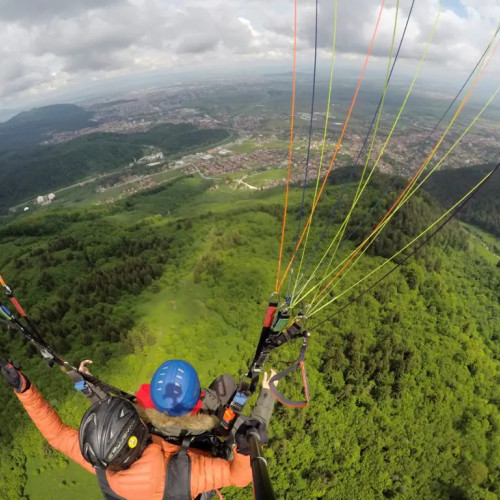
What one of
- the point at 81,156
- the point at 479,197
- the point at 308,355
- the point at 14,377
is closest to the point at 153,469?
the point at 14,377

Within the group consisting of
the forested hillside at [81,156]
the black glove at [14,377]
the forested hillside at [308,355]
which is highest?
the black glove at [14,377]

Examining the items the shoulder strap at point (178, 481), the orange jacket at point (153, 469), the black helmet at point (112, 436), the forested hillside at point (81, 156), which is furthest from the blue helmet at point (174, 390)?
the forested hillside at point (81, 156)

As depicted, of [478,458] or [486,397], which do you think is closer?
[478,458]

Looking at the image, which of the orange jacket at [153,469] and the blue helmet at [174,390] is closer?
the orange jacket at [153,469]

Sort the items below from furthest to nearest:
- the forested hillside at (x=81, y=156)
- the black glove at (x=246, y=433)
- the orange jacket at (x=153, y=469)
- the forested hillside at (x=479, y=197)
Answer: the forested hillside at (x=81, y=156) < the forested hillside at (x=479, y=197) < the black glove at (x=246, y=433) < the orange jacket at (x=153, y=469)

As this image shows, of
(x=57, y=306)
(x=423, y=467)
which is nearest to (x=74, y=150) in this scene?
(x=57, y=306)

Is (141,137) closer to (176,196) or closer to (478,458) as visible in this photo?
(176,196)

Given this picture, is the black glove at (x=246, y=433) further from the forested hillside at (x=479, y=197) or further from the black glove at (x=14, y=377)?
the forested hillside at (x=479, y=197)
